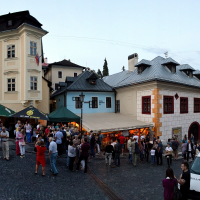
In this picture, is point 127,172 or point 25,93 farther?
point 25,93

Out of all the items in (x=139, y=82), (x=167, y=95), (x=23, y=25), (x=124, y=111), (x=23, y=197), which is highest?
(x=23, y=25)

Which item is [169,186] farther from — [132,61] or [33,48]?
[132,61]

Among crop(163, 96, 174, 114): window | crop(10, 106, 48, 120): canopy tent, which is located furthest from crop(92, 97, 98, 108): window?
crop(163, 96, 174, 114): window

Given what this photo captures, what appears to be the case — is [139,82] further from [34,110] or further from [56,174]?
[56,174]

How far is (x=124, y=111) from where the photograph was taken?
2294 centimetres

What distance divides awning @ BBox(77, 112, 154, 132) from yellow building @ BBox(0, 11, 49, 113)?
641 cm

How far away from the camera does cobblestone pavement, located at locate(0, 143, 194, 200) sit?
7125mm

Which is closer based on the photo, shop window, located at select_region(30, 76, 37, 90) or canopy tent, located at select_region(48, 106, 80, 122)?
canopy tent, located at select_region(48, 106, 80, 122)

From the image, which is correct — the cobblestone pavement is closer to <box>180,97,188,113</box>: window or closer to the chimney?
<box>180,97,188,113</box>: window

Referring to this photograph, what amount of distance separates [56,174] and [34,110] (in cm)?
925

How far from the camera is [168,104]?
20141 mm

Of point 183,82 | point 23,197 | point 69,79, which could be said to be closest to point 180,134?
point 183,82

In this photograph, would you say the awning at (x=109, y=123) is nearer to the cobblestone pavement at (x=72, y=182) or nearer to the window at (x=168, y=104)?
the window at (x=168, y=104)

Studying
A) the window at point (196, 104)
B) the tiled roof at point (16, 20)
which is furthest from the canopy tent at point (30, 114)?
the window at point (196, 104)
